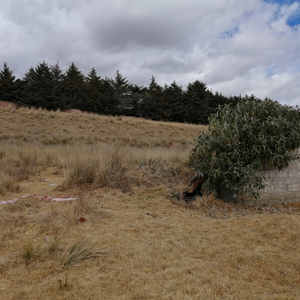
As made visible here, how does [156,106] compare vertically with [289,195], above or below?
above

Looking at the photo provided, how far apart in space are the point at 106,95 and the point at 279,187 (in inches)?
1453

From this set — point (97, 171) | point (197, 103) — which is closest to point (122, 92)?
point (197, 103)

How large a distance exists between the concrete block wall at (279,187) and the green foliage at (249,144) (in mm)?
232

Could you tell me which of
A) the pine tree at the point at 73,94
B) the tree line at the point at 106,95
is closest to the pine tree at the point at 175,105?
the tree line at the point at 106,95

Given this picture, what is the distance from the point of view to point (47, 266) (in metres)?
2.59

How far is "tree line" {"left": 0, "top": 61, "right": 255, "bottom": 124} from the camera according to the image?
33.4 metres

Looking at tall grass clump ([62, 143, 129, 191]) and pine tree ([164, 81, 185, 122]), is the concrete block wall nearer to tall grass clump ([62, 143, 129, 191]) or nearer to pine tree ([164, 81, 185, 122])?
tall grass clump ([62, 143, 129, 191])

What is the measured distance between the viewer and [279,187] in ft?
18.5

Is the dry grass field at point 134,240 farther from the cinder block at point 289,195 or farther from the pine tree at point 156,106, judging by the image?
the pine tree at point 156,106

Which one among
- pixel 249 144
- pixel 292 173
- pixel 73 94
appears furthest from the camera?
pixel 73 94

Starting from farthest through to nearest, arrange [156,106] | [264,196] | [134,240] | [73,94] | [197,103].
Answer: [197,103] → [156,106] → [73,94] → [264,196] → [134,240]

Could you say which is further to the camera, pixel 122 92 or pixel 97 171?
pixel 122 92

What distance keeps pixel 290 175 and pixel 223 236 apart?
2.94 m

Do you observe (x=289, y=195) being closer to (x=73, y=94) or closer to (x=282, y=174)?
(x=282, y=174)
